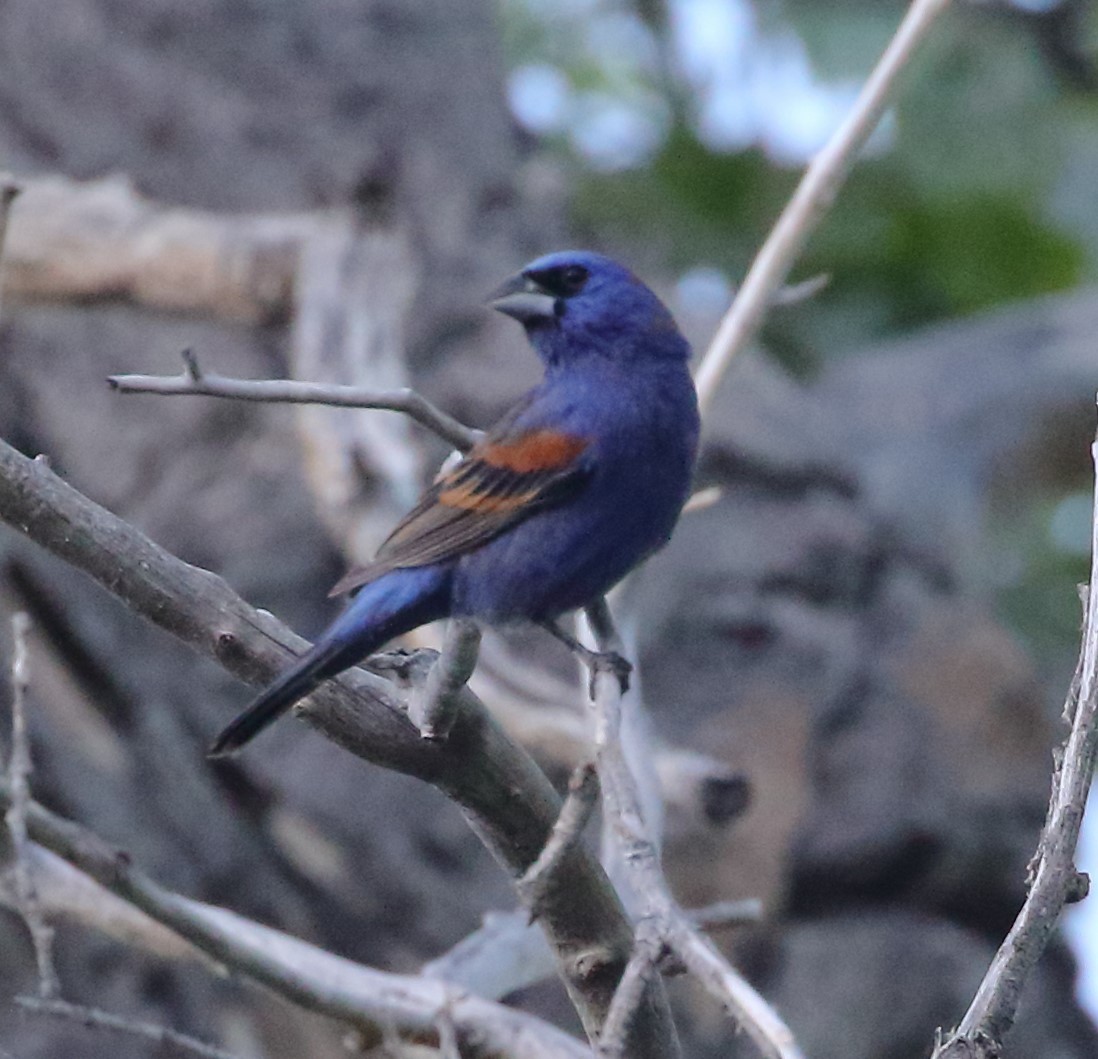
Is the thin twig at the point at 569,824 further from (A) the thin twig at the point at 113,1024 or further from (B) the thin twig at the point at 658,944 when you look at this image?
(A) the thin twig at the point at 113,1024

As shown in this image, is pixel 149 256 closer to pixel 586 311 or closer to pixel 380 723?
pixel 586 311

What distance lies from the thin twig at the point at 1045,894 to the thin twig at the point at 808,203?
185cm

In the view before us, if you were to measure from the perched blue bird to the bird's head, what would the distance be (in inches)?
2.4

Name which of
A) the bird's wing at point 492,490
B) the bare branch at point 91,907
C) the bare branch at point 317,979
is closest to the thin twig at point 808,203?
the bird's wing at point 492,490

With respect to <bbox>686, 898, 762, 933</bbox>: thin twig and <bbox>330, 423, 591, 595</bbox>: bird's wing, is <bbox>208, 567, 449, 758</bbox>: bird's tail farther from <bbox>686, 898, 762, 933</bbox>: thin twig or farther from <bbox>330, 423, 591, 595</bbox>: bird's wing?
<bbox>686, 898, 762, 933</bbox>: thin twig

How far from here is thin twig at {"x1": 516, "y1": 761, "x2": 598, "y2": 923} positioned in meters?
2.07

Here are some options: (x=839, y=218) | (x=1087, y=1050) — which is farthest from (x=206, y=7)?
(x=1087, y=1050)

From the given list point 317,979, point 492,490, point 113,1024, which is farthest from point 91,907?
point 492,490

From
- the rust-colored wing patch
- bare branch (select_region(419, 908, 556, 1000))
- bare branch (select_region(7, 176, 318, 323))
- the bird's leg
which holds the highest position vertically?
the rust-colored wing patch

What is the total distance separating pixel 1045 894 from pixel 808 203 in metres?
2.19

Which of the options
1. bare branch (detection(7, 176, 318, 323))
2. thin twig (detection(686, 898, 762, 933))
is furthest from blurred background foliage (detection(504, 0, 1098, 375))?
thin twig (detection(686, 898, 762, 933))

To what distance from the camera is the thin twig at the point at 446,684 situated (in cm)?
236

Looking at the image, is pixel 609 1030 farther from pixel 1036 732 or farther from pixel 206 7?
pixel 206 7

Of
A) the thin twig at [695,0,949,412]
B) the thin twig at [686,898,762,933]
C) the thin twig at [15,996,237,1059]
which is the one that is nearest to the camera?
the thin twig at [15,996,237,1059]
